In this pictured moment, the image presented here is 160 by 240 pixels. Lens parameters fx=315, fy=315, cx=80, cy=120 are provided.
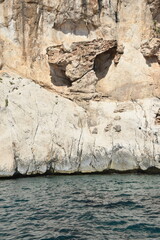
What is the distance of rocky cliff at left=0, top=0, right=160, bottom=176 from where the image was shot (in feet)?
83.5

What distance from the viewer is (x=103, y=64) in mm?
32344

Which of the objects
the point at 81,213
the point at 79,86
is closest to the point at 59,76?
the point at 79,86

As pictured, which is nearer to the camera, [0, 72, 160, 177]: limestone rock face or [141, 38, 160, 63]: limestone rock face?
[0, 72, 160, 177]: limestone rock face

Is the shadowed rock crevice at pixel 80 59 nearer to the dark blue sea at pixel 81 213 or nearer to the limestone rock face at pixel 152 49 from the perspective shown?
the limestone rock face at pixel 152 49

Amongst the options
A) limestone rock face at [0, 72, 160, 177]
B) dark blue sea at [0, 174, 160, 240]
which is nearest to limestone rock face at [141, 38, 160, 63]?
limestone rock face at [0, 72, 160, 177]

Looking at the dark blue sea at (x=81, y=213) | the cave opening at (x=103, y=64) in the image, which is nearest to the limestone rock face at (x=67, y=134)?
the cave opening at (x=103, y=64)

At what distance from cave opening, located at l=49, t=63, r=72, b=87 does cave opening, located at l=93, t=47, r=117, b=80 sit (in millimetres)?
3150

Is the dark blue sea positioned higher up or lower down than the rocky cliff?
lower down

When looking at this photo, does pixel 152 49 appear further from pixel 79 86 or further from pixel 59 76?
pixel 59 76

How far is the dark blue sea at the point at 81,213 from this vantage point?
9.20 m

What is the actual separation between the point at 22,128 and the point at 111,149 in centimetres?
→ 750

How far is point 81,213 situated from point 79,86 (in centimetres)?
1989

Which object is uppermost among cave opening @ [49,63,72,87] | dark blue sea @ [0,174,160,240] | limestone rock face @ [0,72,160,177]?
cave opening @ [49,63,72,87]

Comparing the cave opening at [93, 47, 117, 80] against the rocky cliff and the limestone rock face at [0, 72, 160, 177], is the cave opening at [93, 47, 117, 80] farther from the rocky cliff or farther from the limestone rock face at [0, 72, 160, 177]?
the limestone rock face at [0, 72, 160, 177]
